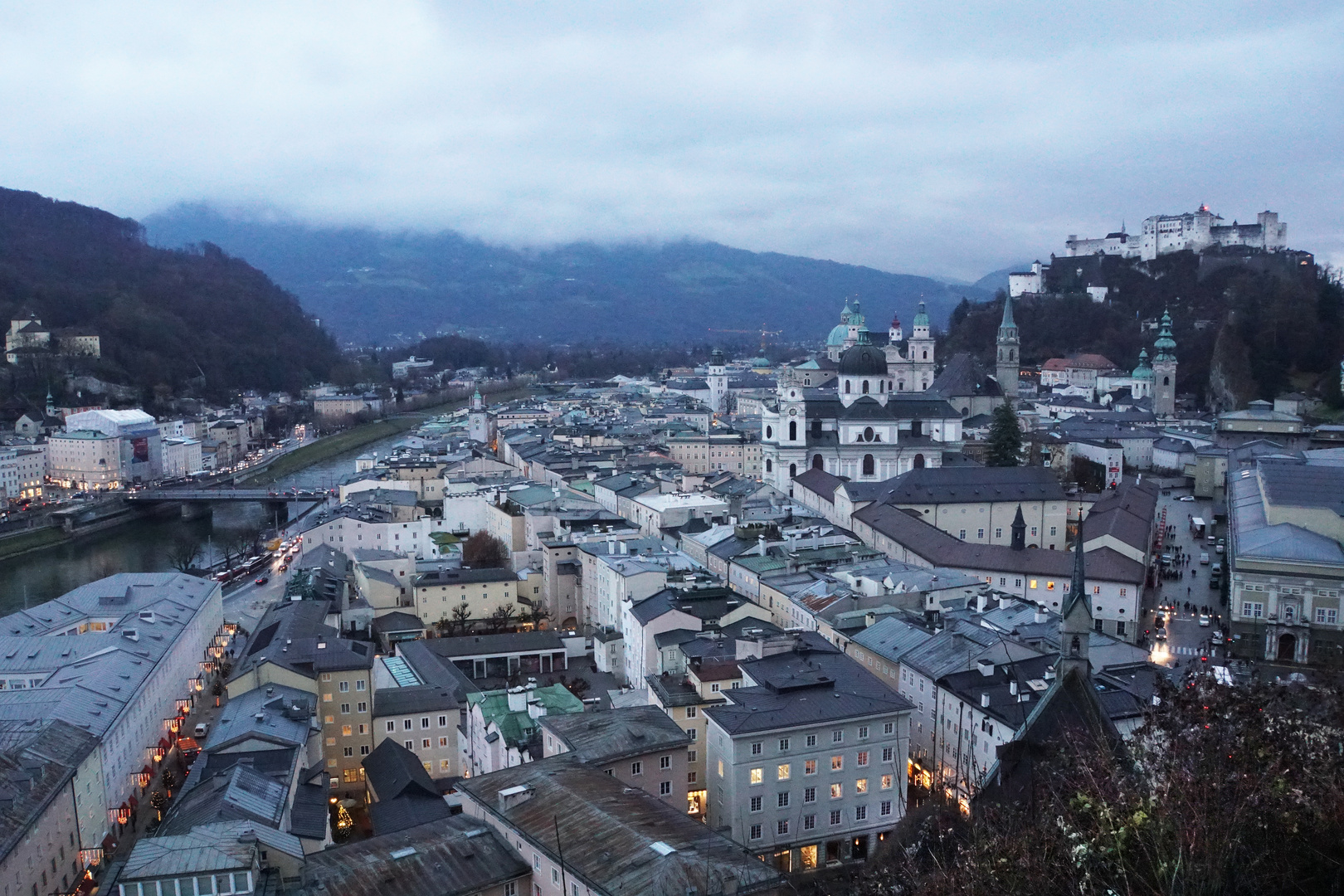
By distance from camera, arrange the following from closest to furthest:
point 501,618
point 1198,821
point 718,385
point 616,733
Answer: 1. point 1198,821
2. point 616,733
3. point 501,618
4. point 718,385

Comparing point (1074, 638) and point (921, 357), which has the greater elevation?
point (921, 357)

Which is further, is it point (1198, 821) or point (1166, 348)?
point (1166, 348)

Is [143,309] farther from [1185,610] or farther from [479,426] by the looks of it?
[1185,610]

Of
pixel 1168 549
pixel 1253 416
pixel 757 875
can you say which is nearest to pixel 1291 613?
pixel 1168 549

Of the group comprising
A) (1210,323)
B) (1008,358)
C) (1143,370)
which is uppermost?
(1210,323)

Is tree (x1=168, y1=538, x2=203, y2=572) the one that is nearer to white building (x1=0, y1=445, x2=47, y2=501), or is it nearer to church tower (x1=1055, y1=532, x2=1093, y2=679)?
white building (x1=0, y1=445, x2=47, y2=501)

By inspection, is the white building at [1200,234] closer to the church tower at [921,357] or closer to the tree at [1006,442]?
the church tower at [921,357]

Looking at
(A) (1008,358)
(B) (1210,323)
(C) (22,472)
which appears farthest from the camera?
(B) (1210,323)

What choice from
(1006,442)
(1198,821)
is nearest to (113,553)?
(1006,442)
